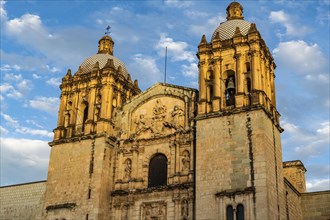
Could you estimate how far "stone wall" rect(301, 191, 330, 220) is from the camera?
27.4 meters

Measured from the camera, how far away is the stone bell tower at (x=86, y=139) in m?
27.6

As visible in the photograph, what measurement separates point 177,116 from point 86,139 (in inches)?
221

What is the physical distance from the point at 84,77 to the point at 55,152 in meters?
5.19

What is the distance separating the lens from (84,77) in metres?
31.8

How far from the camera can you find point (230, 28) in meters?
29.2

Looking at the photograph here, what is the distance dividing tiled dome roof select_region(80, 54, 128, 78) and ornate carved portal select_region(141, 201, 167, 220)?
10.2 metres

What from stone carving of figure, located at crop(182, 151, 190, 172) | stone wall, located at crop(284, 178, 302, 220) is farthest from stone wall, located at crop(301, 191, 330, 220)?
stone carving of figure, located at crop(182, 151, 190, 172)

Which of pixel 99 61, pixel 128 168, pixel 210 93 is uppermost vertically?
pixel 99 61

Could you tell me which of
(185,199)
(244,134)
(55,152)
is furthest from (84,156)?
(244,134)

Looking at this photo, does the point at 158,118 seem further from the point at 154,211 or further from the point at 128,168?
the point at 154,211

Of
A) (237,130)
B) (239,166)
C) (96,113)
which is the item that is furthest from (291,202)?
(96,113)

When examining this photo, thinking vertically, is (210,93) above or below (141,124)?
above

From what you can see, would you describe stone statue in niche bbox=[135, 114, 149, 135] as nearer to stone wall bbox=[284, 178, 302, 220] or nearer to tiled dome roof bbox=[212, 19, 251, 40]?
tiled dome roof bbox=[212, 19, 251, 40]

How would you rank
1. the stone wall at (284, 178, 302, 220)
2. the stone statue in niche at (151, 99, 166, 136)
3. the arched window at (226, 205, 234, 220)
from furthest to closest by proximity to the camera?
the stone statue in niche at (151, 99, 166, 136), the stone wall at (284, 178, 302, 220), the arched window at (226, 205, 234, 220)
